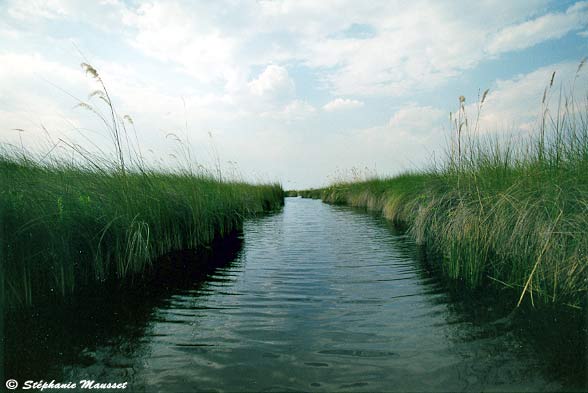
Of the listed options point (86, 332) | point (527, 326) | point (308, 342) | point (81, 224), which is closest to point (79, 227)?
point (81, 224)

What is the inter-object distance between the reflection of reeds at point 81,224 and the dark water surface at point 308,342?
0.55 m

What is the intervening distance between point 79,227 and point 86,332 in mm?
1365

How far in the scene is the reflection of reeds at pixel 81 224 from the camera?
9.67 ft

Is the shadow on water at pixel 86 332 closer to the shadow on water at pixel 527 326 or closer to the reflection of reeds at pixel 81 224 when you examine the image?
the reflection of reeds at pixel 81 224

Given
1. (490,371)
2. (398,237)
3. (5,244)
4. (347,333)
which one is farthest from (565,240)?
(5,244)

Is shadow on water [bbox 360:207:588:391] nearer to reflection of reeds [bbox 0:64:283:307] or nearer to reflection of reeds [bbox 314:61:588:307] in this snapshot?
reflection of reeds [bbox 314:61:588:307]

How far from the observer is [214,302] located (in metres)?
3.37

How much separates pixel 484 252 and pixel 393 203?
6717 mm

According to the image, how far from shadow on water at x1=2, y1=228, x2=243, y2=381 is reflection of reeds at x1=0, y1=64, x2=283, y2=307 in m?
0.27

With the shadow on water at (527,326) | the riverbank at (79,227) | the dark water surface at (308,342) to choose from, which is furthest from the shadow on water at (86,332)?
the shadow on water at (527,326)

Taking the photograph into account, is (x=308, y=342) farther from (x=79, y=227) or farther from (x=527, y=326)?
(x=79, y=227)

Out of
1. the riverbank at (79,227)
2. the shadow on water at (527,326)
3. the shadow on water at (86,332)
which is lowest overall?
the shadow on water at (527,326)

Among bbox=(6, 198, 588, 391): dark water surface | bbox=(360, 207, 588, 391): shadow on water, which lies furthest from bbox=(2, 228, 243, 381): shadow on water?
bbox=(360, 207, 588, 391): shadow on water

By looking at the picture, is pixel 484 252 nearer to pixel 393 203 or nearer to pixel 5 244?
pixel 5 244
